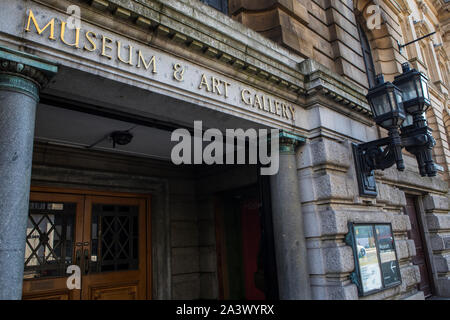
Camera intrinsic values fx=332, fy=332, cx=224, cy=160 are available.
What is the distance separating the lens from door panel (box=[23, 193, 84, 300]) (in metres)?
5.46

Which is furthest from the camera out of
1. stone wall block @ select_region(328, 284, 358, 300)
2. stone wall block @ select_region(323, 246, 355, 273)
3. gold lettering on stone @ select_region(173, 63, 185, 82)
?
stone wall block @ select_region(323, 246, 355, 273)

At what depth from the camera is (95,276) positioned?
20.0 feet

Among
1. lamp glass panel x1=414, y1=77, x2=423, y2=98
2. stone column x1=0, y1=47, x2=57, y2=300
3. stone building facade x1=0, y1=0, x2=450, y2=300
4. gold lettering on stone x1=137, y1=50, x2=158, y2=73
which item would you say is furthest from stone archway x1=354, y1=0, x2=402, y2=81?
stone column x1=0, y1=47, x2=57, y2=300

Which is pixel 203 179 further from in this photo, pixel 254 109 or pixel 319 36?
pixel 319 36

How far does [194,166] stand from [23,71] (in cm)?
549

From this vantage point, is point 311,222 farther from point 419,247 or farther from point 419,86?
point 419,247

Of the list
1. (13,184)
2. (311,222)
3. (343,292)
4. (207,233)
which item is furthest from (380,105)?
(13,184)

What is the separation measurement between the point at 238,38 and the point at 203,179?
3.77m

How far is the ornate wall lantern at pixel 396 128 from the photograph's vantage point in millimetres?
5312

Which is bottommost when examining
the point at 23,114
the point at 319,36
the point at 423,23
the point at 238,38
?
the point at 23,114

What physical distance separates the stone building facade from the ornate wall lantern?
318 millimetres

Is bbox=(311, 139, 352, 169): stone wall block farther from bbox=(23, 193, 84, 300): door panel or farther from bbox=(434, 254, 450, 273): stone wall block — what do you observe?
bbox=(434, 254, 450, 273): stone wall block

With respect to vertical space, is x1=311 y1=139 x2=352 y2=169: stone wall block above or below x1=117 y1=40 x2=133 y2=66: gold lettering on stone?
below
